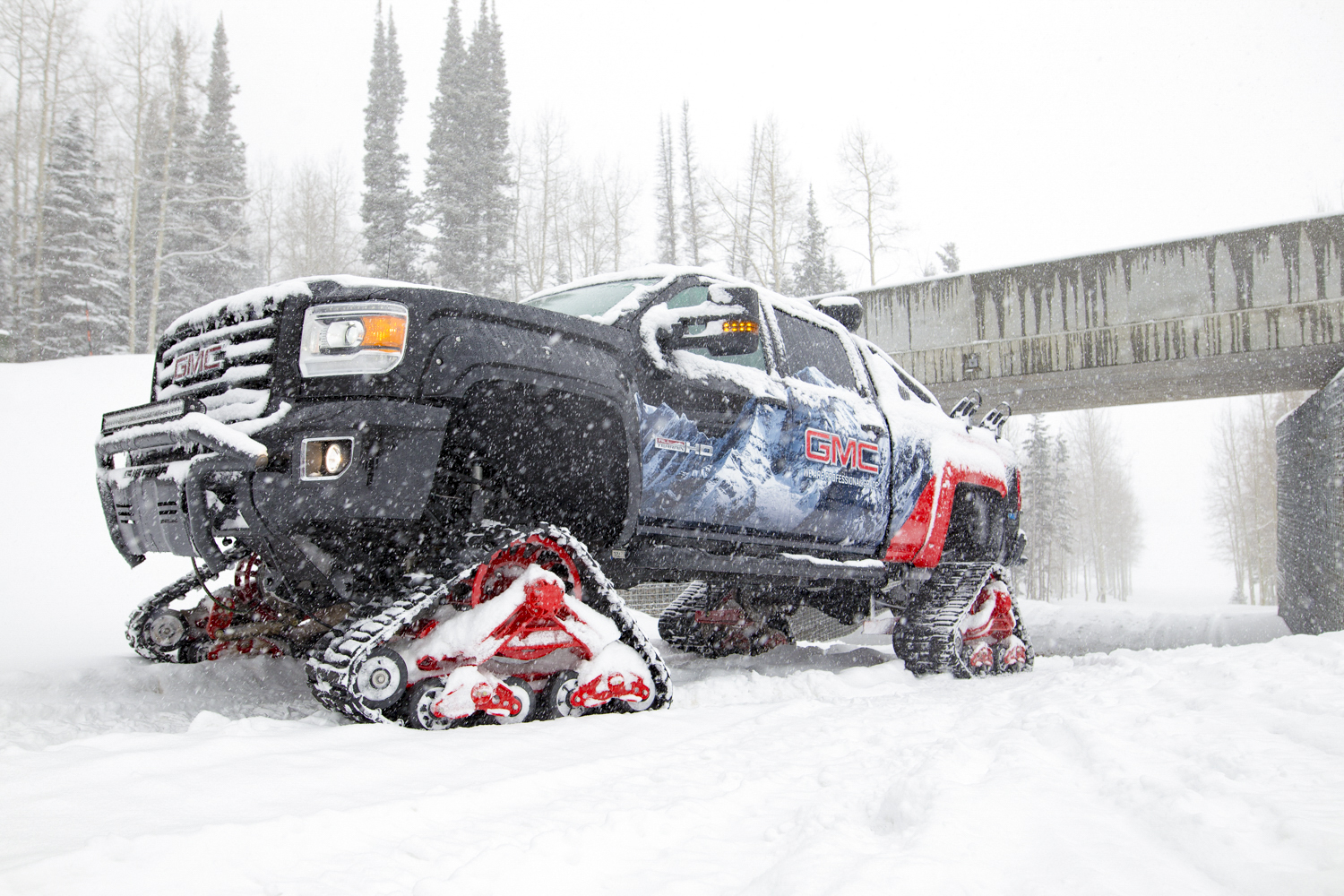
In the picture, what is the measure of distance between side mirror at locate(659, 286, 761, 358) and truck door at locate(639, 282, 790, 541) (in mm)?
32

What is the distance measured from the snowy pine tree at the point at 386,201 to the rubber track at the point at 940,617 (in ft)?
88.8

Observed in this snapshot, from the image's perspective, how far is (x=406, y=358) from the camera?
295 centimetres

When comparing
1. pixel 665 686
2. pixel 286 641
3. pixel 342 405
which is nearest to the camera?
pixel 342 405

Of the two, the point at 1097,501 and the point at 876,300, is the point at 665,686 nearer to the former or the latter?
the point at 876,300

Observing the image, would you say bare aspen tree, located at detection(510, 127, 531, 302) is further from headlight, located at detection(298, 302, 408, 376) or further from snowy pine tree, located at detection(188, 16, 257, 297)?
headlight, located at detection(298, 302, 408, 376)

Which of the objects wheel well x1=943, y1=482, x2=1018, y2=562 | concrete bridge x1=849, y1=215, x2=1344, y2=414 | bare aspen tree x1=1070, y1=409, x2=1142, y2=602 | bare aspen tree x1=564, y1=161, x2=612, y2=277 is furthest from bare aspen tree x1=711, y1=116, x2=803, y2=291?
bare aspen tree x1=1070, y1=409, x2=1142, y2=602

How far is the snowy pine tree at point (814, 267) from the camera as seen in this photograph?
36688mm

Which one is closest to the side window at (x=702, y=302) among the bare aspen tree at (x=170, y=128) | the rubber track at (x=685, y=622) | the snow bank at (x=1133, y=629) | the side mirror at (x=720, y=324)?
the side mirror at (x=720, y=324)

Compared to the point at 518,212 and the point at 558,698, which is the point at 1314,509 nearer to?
the point at 558,698

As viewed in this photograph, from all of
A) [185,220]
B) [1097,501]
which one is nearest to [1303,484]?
[185,220]

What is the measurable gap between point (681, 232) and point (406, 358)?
40454mm

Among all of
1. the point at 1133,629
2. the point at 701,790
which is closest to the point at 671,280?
the point at 701,790

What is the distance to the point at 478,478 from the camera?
3.52m

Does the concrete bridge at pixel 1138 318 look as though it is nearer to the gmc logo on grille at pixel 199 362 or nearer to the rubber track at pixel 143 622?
the rubber track at pixel 143 622
